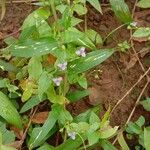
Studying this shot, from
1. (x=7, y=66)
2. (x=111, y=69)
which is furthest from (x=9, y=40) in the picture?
(x=111, y=69)

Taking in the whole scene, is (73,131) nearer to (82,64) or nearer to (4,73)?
(82,64)

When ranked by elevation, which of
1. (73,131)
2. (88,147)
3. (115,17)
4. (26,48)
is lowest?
(88,147)

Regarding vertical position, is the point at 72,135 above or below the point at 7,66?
below

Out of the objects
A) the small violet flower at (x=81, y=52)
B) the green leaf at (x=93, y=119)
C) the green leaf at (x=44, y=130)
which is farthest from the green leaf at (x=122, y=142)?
the small violet flower at (x=81, y=52)

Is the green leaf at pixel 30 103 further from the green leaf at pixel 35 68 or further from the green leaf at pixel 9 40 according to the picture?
the green leaf at pixel 9 40

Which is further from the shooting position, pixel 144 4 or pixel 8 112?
pixel 144 4

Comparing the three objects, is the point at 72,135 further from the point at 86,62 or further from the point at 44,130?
the point at 86,62

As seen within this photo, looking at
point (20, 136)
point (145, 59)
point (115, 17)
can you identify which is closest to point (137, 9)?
point (115, 17)
